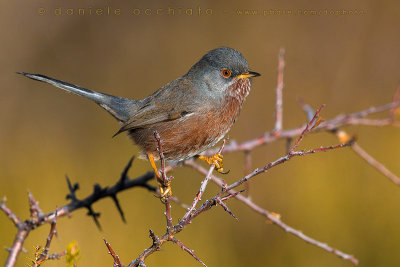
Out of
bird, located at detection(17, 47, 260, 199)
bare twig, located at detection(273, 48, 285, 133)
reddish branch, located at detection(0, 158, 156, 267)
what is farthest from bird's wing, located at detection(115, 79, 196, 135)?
bare twig, located at detection(273, 48, 285, 133)

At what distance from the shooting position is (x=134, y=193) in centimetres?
424

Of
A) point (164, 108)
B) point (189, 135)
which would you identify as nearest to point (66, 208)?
point (189, 135)

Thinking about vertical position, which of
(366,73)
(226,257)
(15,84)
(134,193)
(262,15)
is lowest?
→ (226,257)

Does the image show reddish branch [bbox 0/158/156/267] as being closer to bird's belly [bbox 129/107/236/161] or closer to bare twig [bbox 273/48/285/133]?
bird's belly [bbox 129/107/236/161]

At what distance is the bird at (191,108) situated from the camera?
11.9 feet

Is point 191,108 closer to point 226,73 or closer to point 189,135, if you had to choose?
point 189,135

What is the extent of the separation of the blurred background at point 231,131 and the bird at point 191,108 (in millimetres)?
312

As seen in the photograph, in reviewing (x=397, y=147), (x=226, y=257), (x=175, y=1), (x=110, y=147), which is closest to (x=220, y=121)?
(x=226, y=257)

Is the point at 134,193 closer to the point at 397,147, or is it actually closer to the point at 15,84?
the point at 15,84

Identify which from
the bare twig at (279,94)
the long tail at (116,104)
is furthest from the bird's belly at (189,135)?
the bare twig at (279,94)

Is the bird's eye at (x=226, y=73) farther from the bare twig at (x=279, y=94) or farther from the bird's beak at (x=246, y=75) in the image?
the bare twig at (x=279, y=94)

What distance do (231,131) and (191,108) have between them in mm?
1535

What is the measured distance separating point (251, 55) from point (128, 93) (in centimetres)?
151

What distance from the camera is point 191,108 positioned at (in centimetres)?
373
